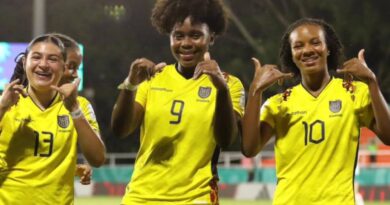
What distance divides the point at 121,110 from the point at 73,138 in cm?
50

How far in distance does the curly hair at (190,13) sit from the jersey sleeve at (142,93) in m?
0.45

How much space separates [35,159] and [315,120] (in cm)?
190

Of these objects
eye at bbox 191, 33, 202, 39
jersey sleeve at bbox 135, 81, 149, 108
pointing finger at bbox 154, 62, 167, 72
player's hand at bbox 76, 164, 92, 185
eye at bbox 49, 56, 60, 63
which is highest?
eye at bbox 191, 33, 202, 39

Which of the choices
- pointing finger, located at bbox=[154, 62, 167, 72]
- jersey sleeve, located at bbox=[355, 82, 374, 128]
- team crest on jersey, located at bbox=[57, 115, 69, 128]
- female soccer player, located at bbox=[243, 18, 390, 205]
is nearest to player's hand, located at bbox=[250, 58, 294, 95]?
female soccer player, located at bbox=[243, 18, 390, 205]

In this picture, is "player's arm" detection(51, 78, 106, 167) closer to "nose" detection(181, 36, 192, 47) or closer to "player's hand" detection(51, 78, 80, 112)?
"player's hand" detection(51, 78, 80, 112)

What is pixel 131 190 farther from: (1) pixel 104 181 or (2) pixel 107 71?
(2) pixel 107 71

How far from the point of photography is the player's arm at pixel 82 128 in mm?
6922

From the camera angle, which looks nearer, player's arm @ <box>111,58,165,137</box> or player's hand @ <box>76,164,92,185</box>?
player's arm @ <box>111,58,165,137</box>

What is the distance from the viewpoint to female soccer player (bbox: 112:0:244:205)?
22.6ft

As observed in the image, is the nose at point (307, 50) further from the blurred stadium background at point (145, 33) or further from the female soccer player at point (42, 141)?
the blurred stadium background at point (145, 33)

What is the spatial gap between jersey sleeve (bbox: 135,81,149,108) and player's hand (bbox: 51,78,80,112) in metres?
0.42

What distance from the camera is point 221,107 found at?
6.83 metres

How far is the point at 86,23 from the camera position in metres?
45.1

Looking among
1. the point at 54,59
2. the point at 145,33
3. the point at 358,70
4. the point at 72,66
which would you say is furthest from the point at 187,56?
the point at 145,33
